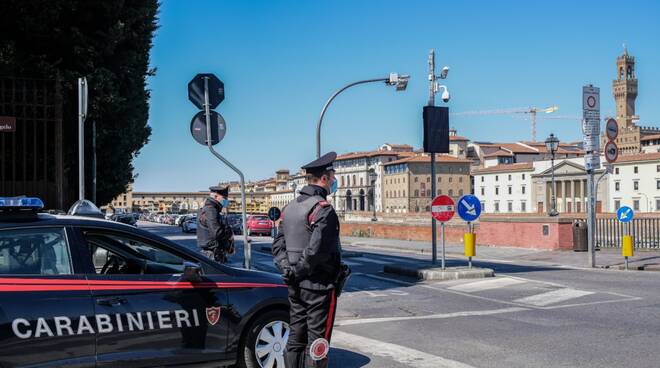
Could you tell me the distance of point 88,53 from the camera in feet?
52.1

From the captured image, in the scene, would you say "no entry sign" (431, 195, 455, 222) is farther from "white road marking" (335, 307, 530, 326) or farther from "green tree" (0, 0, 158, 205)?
"green tree" (0, 0, 158, 205)

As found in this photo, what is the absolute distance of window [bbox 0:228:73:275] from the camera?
4695 millimetres

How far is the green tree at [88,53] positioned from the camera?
47.8ft

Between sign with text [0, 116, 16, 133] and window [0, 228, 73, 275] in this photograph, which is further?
sign with text [0, 116, 16, 133]

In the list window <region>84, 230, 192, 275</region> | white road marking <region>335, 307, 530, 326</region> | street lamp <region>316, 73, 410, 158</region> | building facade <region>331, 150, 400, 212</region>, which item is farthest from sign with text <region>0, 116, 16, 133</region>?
building facade <region>331, 150, 400, 212</region>

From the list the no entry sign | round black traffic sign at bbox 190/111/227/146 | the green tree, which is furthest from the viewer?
the no entry sign

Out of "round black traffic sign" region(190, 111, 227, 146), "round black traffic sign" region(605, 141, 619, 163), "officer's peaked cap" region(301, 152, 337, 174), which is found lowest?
"officer's peaked cap" region(301, 152, 337, 174)

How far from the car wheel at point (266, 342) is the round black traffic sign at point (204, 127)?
13.7ft

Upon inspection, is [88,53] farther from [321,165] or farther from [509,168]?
[509,168]

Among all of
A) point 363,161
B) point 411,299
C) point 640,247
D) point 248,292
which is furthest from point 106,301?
point 363,161

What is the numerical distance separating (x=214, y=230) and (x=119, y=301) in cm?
475

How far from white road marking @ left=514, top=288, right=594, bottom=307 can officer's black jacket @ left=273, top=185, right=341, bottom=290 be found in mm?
6658

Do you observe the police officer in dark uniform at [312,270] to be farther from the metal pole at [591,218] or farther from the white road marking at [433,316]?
the metal pole at [591,218]

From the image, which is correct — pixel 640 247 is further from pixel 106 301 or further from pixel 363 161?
pixel 363 161
